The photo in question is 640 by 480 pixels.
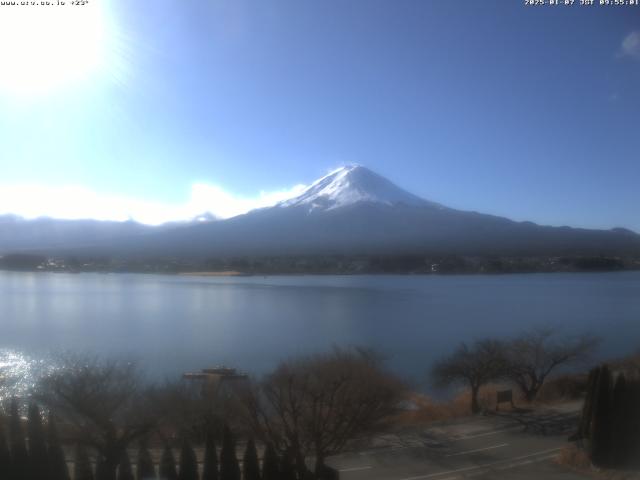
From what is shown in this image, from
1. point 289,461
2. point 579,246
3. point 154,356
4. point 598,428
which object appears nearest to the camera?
point 289,461

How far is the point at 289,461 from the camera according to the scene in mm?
3346

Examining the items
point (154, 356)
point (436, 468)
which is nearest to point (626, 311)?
point (154, 356)

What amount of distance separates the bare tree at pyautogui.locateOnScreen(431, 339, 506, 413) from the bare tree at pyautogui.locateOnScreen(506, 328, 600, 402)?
0.17 meters

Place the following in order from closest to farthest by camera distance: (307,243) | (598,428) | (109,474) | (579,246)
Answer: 1. (109,474)
2. (598,428)
3. (579,246)
4. (307,243)

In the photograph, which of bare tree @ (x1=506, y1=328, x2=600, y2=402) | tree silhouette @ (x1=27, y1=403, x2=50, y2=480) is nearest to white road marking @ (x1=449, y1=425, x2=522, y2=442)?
bare tree @ (x1=506, y1=328, x2=600, y2=402)

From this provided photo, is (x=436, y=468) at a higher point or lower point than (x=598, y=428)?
lower

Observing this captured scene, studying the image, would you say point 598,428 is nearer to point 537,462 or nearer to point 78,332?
point 537,462

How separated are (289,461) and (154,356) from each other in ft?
16.1

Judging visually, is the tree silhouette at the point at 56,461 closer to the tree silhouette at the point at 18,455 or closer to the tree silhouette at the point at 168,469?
the tree silhouette at the point at 18,455

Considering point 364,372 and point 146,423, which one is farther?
point 364,372

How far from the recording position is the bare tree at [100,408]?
333 cm

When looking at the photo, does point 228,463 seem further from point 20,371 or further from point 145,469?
→ point 20,371

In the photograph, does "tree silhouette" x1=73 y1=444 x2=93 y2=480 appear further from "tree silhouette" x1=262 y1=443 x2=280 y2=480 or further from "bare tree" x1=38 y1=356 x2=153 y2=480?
"tree silhouette" x1=262 y1=443 x2=280 y2=480

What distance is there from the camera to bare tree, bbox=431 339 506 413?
6.56 meters
